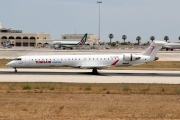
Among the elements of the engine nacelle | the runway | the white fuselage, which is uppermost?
the engine nacelle

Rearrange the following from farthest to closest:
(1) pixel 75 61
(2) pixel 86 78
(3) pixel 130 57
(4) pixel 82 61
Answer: (4) pixel 82 61 → (1) pixel 75 61 → (3) pixel 130 57 → (2) pixel 86 78

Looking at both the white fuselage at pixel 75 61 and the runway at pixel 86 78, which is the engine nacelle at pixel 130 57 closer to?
the white fuselage at pixel 75 61

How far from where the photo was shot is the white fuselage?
132 ft

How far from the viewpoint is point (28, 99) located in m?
19.7

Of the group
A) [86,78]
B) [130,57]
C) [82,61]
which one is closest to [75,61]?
[82,61]

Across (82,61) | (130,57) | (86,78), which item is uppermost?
(130,57)

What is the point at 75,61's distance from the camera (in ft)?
133

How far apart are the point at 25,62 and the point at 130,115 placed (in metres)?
26.8

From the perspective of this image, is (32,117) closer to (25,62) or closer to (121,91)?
(121,91)

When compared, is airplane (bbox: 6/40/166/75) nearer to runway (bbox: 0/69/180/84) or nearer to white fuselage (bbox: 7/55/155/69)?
white fuselage (bbox: 7/55/155/69)

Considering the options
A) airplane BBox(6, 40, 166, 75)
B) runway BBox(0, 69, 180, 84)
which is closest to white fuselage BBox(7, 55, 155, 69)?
airplane BBox(6, 40, 166, 75)

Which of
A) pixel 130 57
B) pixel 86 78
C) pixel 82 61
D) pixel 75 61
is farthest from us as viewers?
pixel 82 61

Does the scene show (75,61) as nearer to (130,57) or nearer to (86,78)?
(86,78)

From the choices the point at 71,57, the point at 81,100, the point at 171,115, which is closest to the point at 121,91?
the point at 81,100
